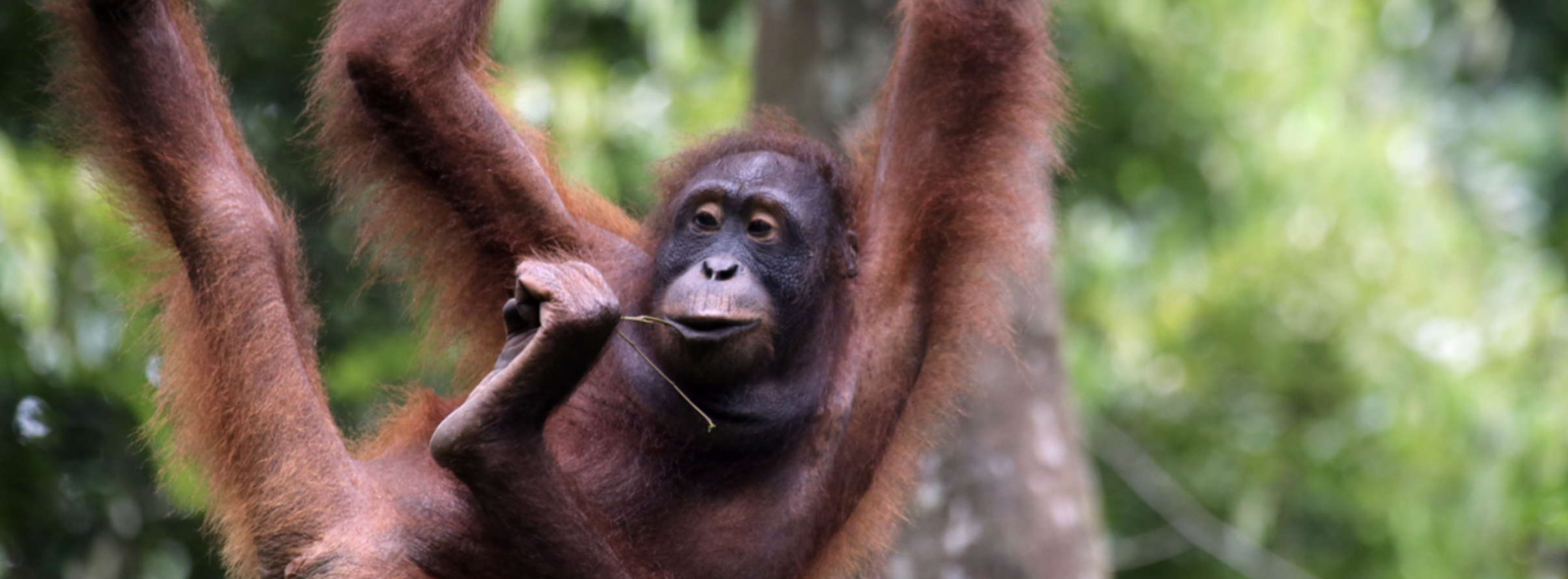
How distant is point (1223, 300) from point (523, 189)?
5962mm

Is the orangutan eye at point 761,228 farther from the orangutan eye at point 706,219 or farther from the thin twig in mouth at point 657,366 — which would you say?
the thin twig in mouth at point 657,366

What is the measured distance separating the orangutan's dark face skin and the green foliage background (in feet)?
5.85

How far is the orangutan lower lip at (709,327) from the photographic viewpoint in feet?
8.95

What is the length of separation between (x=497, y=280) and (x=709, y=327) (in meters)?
0.69

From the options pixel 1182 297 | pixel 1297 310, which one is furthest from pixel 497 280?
pixel 1297 310

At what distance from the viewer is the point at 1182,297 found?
309 inches

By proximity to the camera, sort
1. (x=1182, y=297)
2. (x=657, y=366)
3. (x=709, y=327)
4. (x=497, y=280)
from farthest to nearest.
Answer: (x=1182, y=297), (x=497, y=280), (x=657, y=366), (x=709, y=327)

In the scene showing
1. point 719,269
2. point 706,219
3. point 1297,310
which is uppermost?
point 1297,310

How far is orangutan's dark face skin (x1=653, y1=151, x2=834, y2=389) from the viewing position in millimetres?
2746

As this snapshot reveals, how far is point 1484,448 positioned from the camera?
22.9ft

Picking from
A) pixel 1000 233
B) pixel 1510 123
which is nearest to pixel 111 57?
pixel 1000 233

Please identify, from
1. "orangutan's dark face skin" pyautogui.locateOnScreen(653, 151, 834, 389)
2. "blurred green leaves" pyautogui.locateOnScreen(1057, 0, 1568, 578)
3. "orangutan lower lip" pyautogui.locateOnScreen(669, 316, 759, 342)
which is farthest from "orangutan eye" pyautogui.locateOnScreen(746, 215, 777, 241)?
"blurred green leaves" pyautogui.locateOnScreen(1057, 0, 1568, 578)

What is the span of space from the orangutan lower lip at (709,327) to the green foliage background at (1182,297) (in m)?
1.87

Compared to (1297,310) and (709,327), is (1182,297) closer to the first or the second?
(1297,310)
